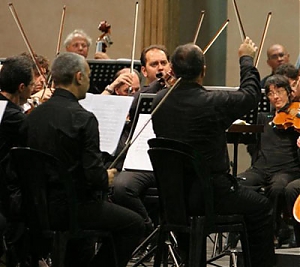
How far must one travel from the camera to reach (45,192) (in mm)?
4211

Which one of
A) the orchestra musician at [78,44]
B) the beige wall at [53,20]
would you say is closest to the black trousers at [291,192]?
the orchestra musician at [78,44]

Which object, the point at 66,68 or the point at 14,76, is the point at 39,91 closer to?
the point at 14,76

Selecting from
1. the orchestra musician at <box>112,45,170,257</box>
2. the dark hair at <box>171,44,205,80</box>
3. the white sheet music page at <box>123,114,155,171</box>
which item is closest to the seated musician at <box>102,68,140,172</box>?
the orchestra musician at <box>112,45,170,257</box>

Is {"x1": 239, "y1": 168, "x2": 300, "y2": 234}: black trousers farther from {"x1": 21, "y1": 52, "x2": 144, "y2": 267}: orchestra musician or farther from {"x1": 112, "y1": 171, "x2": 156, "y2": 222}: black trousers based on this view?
{"x1": 21, "y1": 52, "x2": 144, "y2": 267}: orchestra musician

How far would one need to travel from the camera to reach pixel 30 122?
4.30m

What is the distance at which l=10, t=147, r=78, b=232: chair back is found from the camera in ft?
13.5

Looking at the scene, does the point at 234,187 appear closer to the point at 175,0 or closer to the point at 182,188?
the point at 182,188

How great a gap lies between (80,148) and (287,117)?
2390 millimetres

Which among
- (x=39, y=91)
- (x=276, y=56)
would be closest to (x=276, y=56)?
(x=276, y=56)

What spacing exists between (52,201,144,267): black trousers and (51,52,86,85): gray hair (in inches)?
23.9

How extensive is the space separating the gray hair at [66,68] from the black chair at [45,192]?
0.44 m

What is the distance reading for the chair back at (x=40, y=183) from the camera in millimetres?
4121


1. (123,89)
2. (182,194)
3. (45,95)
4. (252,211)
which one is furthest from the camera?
(123,89)

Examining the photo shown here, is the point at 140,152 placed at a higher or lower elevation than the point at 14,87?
lower
